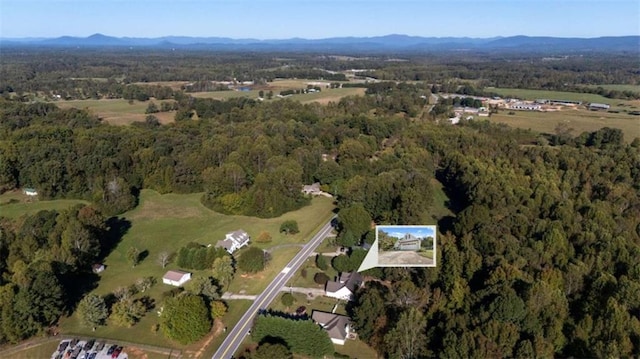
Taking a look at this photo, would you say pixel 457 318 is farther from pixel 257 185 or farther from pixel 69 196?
pixel 69 196

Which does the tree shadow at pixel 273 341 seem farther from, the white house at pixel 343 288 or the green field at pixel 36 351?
the green field at pixel 36 351

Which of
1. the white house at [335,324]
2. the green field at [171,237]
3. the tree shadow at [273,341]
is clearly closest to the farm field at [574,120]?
the green field at [171,237]

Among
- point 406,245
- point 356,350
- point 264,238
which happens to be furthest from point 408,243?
point 264,238

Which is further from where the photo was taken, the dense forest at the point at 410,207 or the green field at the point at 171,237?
the green field at the point at 171,237

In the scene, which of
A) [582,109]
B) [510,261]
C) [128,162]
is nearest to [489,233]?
[510,261]

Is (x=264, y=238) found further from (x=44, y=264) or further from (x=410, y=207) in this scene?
(x=44, y=264)

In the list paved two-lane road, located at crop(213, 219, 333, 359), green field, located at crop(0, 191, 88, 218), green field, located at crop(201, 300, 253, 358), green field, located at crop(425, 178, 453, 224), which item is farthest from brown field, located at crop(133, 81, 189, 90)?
green field, located at crop(201, 300, 253, 358)

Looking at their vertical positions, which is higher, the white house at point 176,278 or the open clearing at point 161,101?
the open clearing at point 161,101
